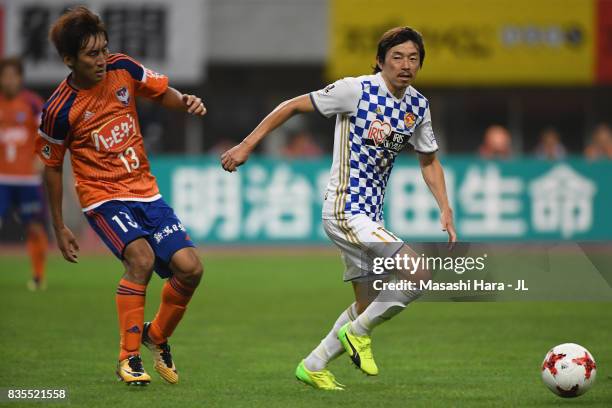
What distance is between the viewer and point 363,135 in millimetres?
7480

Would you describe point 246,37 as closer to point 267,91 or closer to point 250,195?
point 267,91

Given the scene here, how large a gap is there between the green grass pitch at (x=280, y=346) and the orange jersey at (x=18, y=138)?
134 cm

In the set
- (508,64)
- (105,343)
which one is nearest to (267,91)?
(508,64)

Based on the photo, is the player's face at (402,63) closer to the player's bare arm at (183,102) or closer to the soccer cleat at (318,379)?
the player's bare arm at (183,102)

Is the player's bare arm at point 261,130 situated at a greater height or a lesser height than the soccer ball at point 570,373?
greater

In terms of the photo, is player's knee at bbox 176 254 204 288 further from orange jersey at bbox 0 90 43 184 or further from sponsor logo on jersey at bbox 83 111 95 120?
orange jersey at bbox 0 90 43 184

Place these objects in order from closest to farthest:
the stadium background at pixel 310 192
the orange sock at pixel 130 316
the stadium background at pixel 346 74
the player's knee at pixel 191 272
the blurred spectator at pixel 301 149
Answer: the orange sock at pixel 130 316, the player's knee at pixel 191 272, the stadium background at pixel 310 192, the stadium background at pixel 346 74, the blurred spectator at pixel 301 149

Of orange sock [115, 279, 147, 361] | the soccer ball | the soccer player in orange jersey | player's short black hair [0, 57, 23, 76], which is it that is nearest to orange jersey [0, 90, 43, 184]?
the soccer player in orange jersey

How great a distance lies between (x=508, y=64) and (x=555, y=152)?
9.10 feet

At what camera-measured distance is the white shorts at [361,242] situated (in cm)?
731

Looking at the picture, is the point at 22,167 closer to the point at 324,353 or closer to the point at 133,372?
the point at 133,372

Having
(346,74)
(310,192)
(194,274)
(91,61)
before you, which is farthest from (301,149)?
(91,61)

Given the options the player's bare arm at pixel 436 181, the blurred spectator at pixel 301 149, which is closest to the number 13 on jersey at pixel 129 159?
the player's bare arm at pixel 436 181

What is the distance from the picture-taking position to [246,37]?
26188 millimetres
